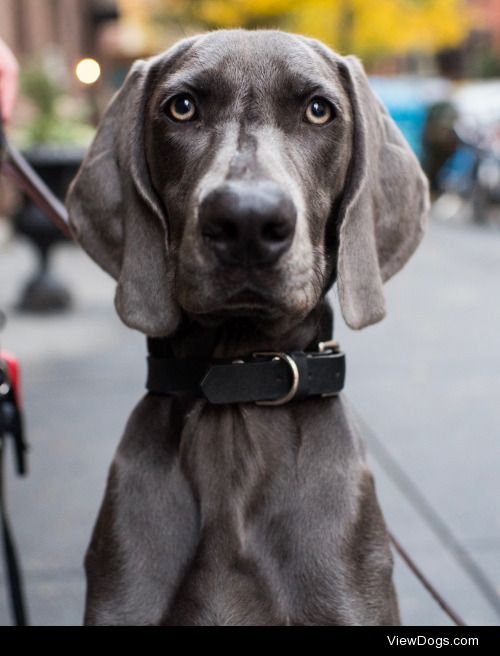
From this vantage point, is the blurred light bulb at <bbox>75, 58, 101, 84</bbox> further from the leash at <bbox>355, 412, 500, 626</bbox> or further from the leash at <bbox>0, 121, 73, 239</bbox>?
the leash at <bbox>355, 412, 500, 626</bbox>

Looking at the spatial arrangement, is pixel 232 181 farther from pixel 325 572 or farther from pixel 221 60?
pixel 325 572

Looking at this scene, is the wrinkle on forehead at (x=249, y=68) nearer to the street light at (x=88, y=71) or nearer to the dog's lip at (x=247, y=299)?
the dog's lip at (x=247, y=299)

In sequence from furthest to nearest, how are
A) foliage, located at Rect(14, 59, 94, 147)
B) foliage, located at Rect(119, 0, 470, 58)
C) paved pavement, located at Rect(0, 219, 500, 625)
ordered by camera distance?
foliage, located at Rect(119, 0, 470, 58) < foliage, located at Rect(14, 59, 94, 147) < paved pavement, located at Rect(0, 219, 500, 625)

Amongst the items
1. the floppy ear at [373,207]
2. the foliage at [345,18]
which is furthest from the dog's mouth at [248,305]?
the foliage at [345,18]

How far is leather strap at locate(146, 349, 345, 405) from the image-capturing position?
8.70ft

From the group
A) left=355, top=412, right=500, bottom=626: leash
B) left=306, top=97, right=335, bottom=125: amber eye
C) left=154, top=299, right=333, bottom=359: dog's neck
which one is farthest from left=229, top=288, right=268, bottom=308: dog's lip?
left=355, top=412, right=500, bottom=626: leash

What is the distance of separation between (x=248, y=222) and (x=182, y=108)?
1.72 ft

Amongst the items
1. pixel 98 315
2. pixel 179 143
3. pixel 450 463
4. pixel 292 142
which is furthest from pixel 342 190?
pixel 98 315

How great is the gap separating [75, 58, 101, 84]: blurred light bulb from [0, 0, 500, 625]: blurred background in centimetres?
1

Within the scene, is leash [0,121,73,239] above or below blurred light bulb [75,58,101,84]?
below

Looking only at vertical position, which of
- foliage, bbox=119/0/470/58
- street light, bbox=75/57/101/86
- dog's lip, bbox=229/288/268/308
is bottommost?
foliage, bbox=119/0/470/58

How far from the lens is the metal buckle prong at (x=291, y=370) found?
266 centimetres

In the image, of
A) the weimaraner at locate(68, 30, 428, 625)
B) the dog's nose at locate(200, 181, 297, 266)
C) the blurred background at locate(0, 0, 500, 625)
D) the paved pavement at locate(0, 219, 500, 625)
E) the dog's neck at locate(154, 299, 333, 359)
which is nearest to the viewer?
the dog's nose at locate(200, 181, 297, 266)

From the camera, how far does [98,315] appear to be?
31.5ft
